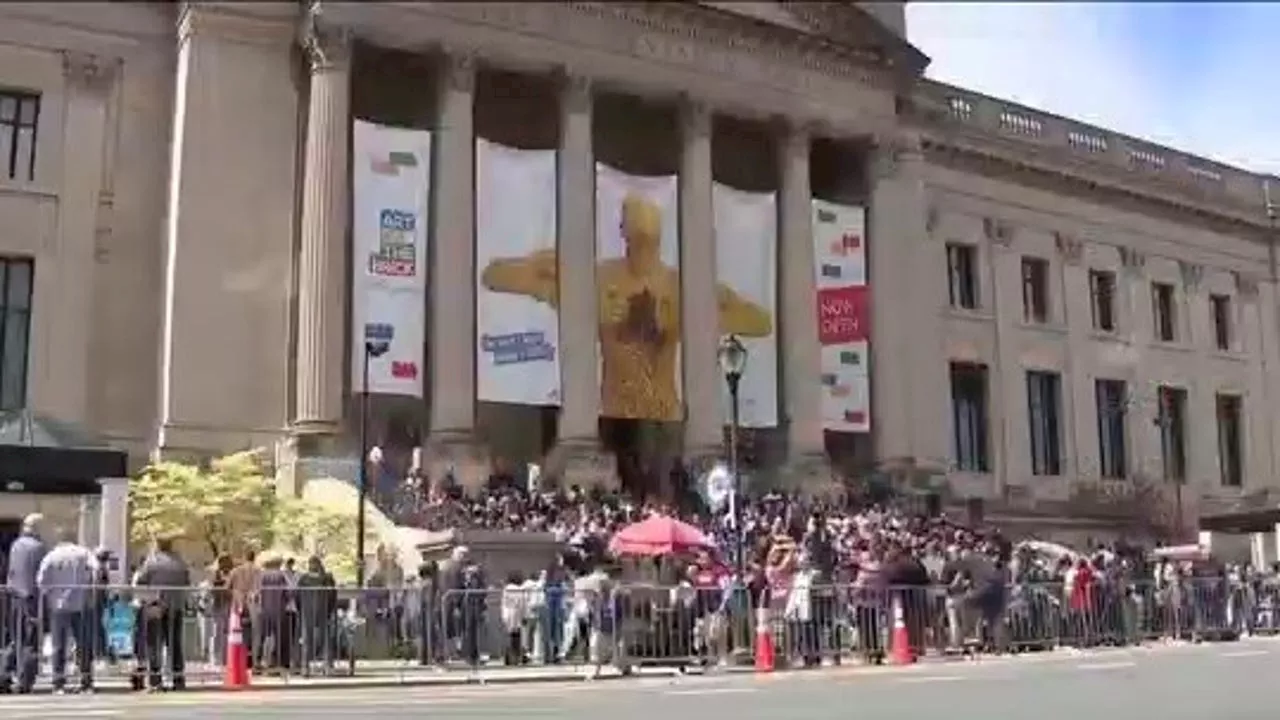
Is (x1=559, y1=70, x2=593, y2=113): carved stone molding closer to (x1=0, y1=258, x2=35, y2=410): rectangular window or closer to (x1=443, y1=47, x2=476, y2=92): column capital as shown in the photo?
(x1=443, y1=47, x2=476, y2=92): column capital

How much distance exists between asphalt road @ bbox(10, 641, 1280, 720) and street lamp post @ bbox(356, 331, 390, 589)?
24.0ft

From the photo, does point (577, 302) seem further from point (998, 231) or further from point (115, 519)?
point (998, 231)

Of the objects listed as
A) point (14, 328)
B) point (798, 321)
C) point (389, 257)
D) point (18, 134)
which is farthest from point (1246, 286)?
point (14, 328)

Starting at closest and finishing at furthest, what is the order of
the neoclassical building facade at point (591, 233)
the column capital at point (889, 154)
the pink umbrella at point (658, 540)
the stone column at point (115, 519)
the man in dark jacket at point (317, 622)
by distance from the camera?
the man in dark jacket at point (317, 622)
the pink umbrella at point (658, 540)
the stone column at point (115, 519)
the neoclassical building facade at point (591, 233)
the column capital at point (889, 154)

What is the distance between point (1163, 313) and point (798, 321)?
64.1 ft

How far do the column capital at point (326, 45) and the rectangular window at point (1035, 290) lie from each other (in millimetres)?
25802

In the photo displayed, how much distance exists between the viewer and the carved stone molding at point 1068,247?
170 ft

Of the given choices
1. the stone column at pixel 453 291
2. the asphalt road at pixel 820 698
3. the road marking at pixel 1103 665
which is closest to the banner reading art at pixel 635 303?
the stone column at pixel 453 291

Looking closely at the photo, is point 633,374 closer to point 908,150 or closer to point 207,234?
point 207,234

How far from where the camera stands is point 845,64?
4372 centimetres

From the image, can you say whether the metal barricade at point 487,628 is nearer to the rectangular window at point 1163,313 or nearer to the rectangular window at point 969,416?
the rectangular window at point 969,416

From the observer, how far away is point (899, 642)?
842 inches

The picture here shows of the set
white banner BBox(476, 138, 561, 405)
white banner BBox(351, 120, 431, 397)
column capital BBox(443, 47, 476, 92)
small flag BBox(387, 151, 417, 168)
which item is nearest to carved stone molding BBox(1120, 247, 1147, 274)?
white banner BBox(476, 138, 561, 405)

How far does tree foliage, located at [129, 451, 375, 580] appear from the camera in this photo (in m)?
28.9
